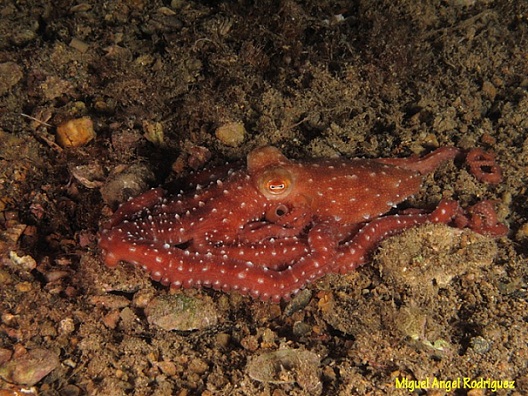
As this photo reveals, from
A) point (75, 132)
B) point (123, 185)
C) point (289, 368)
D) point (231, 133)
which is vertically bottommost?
point (289, 368)

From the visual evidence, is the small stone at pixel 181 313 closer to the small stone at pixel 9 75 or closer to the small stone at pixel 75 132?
the small stone at pixel 75 132

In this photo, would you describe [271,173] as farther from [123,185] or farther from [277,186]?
[123,185]

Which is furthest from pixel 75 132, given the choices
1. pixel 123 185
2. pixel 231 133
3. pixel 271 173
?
pixel 271 173

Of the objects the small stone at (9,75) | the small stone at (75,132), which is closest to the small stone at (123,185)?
the small stone at (75,132)

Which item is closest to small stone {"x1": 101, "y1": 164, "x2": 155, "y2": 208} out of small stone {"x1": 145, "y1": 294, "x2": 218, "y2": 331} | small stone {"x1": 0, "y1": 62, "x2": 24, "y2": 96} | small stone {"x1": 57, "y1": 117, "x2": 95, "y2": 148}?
small stone {"x1": 57, "y1": 117, "x2": 95, "y2": 148}

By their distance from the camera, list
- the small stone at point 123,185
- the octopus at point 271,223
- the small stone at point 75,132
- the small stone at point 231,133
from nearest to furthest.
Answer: the octopus at point 271,223
the small stone at point 123,185
the small stone at point 75,132
the small stone at point 231,133

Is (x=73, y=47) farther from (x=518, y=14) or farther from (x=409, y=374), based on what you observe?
(x=518, y=14)
